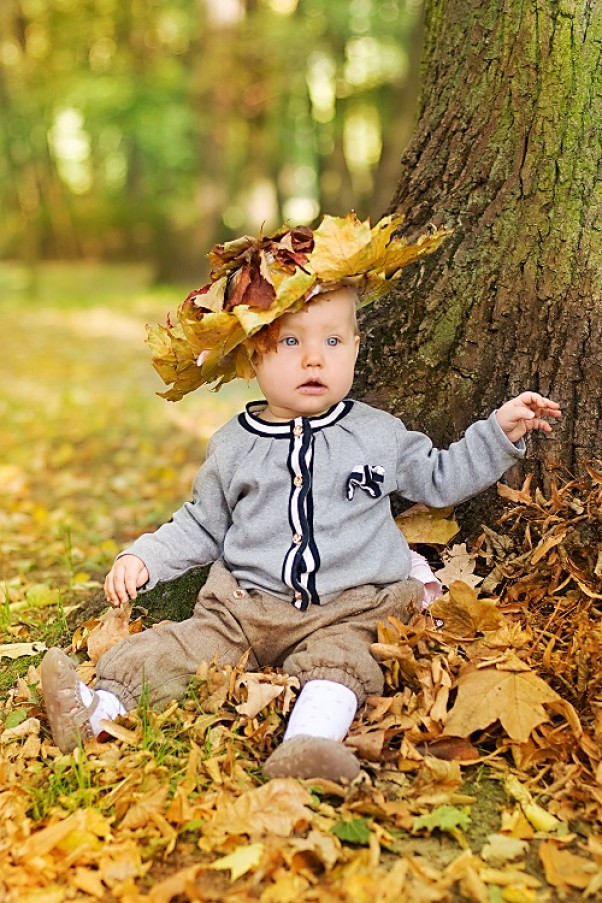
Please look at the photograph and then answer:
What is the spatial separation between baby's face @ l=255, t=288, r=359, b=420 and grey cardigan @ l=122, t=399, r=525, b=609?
0.11 meters

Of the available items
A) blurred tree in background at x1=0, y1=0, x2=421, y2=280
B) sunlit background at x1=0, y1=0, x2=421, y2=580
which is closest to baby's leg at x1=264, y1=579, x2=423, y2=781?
sunlit background at x1=0, y1=0, x2=421, y2=580

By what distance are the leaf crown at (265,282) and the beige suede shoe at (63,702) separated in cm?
90

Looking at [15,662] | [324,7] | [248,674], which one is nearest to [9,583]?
[15,662]

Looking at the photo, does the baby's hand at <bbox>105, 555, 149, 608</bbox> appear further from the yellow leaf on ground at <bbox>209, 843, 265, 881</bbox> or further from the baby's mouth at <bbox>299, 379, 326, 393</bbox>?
the yellow leaf on ground at <bbox>209, 843, 265, 881</bbox>

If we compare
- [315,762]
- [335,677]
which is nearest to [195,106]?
[335,677]

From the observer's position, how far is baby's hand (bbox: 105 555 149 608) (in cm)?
271

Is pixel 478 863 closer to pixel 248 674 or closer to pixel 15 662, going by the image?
pixel 248 674

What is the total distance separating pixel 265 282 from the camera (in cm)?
263

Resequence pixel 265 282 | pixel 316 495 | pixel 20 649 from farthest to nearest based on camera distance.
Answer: pixel 20 649
pixel 316 495
pixel 265 282

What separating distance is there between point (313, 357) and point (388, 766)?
109cm

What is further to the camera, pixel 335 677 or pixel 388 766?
pixel 335 677

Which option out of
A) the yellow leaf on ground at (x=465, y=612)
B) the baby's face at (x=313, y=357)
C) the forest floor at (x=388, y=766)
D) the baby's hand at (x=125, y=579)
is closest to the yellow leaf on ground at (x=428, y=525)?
the forest floor at (x=388, y=766)

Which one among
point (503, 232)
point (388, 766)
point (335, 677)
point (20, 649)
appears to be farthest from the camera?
point (20, 649)

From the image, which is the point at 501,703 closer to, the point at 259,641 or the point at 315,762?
the point at 315,762
